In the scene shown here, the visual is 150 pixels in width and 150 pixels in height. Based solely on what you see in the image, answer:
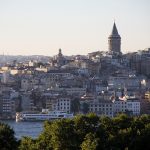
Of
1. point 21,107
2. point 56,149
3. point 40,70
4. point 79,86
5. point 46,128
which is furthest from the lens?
Answer: point 40,70

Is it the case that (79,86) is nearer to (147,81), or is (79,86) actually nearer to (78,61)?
(147,81)

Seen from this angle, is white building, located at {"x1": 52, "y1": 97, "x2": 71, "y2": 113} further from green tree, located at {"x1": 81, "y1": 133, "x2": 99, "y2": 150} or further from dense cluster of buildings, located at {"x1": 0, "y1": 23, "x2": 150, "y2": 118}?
green tree, located at {"x1": 81, "y1": 133, "x2": 99, "y2": 150}

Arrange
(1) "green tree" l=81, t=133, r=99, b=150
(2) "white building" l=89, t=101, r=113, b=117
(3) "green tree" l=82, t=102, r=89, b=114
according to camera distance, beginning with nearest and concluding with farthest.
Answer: (1) "green tree" l=81, t=133, r=99, b=150, (2) "white building" l=89, t=101, r=113, b=117, (3) "green tree" l=82, t=102, r=89, b=114

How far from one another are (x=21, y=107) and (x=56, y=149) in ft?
93.0

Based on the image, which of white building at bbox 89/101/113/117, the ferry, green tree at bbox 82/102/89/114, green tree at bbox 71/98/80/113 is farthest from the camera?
green tree at bbox 71/98/80/113

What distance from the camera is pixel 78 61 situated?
67.1m

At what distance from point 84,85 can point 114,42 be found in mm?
16714

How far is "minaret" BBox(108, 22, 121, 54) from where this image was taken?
71.0 meters

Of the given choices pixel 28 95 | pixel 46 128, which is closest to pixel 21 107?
pixel 28 95

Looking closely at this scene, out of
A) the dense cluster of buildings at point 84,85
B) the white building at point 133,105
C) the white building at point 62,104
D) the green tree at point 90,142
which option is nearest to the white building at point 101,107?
the dense cluster of buildings at point 84,85

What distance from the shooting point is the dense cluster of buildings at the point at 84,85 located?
46.0 meters

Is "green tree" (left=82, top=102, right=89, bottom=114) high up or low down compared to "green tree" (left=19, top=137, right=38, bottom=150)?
down

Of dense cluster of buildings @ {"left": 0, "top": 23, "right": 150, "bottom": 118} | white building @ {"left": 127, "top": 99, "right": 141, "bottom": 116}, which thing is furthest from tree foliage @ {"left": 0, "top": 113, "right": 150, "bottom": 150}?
white building @ {"left": 127, "top": 99, "right": 141, "bottom": 116}

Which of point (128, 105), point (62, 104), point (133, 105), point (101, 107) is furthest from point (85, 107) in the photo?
point (133, 105)
